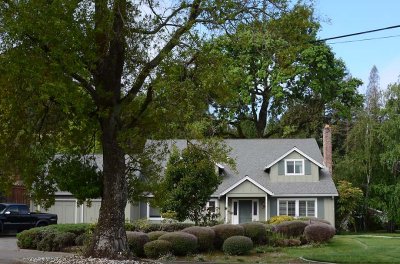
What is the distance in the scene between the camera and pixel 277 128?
194 ft

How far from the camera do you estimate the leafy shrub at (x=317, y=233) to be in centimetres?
2903

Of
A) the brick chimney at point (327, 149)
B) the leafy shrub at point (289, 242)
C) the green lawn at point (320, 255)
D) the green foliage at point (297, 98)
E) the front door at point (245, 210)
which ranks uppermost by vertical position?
the green foliage at point (297, 98)

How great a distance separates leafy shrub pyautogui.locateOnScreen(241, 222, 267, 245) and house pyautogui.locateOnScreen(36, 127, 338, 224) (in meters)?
12.5

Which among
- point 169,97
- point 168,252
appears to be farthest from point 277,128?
point 169,97

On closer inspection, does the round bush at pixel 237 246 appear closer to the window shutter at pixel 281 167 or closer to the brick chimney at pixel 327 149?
the window shutter at pixel 281 167

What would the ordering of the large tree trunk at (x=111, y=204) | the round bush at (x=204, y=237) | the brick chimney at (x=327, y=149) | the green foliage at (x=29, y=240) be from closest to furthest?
the large tree trunk at (x=111, y=204) → the round bush at (x=204, y=237) → the green foliage at (x=29, y=240) → the brick chimney at (x=327, y=149)

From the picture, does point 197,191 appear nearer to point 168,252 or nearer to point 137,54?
point 168,252

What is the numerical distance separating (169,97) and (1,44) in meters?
4.71

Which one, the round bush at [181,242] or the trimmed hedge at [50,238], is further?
the trimmed hedge at [50,238]

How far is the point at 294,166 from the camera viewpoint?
43062mm

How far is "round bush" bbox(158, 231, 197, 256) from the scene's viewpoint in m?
24.6

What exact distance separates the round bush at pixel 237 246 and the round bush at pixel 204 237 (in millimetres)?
625

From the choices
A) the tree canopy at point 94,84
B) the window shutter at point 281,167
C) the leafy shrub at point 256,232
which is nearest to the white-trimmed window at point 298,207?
the window shutter at point 281,167

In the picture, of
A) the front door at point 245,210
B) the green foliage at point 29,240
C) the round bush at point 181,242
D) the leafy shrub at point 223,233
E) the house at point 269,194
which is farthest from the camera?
the front door at point 245,210
